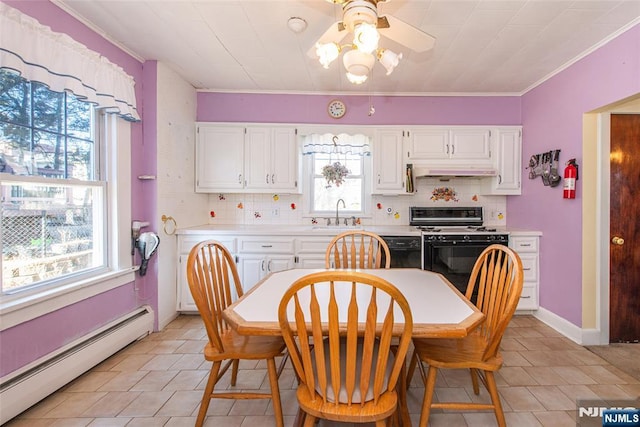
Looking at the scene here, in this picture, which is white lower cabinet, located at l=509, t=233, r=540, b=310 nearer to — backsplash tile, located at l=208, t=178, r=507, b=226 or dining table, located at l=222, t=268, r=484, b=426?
backsplash tile, located at l=208, t=178, r=507, b=226

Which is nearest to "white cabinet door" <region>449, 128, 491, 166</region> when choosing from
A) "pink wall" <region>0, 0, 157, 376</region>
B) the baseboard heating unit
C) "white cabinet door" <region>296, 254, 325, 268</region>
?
"white cabinet door" <region>296, 254, 325, 268</region>

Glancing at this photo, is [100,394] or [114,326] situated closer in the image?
[100,394]

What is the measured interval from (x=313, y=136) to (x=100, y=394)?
2965 millimetres

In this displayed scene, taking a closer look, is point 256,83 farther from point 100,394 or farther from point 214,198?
point 100,394

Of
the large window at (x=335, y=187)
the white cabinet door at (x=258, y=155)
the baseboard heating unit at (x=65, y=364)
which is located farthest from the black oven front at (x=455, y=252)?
the baseboard heating unit at (x=65, y=364)

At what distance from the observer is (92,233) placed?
237 cm

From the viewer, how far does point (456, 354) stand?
155cm

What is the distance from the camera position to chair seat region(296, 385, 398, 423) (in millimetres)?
1162

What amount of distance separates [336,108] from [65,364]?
331cm

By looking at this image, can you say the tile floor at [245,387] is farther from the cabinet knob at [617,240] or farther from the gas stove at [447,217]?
the gas stove at [447,217]

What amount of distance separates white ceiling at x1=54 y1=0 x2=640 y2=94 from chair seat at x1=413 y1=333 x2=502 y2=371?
205 cm

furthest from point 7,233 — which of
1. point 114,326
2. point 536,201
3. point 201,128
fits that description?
point 536,201

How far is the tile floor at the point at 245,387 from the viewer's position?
1729 millimetres

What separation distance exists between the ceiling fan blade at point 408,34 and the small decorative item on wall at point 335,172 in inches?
78.9
